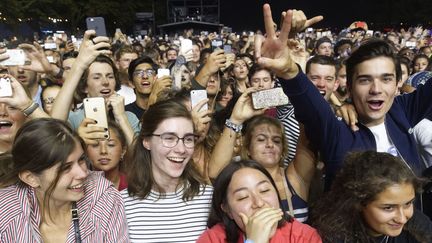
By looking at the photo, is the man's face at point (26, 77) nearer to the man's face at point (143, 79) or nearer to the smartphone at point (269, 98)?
the man's face at point (143, 79)

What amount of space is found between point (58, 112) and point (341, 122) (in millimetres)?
1666

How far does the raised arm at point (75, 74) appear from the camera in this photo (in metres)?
2.96

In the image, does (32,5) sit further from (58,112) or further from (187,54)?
(58,112)

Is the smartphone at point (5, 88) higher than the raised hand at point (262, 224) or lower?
higher

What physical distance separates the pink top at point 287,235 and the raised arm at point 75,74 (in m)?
1.25

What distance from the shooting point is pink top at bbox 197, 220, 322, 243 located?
217 centimetres

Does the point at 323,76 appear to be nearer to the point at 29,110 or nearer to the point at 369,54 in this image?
the point at 369,54

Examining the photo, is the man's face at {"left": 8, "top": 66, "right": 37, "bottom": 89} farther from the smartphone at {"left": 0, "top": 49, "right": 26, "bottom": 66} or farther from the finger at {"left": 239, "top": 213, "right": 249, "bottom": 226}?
the finger at {"left": 239, "top": 213, "right": 249, "bottom": 226}

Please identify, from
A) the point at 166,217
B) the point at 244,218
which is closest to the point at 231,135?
the point at 166,217

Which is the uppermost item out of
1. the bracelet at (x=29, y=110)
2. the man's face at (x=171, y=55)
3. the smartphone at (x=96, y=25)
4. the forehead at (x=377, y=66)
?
the smartphone at (x=96, y=25)

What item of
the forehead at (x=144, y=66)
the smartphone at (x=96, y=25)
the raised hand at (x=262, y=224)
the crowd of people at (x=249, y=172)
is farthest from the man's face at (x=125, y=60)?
the raised hand at (x=262, y=224)

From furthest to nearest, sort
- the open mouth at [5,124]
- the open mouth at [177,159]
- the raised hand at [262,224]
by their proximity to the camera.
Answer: the open mouth at [5,124] < the open mouth at [177,159] < the raised hand at [262,224]

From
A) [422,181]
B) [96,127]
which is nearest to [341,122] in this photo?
[422,181]

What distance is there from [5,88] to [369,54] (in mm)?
1995
